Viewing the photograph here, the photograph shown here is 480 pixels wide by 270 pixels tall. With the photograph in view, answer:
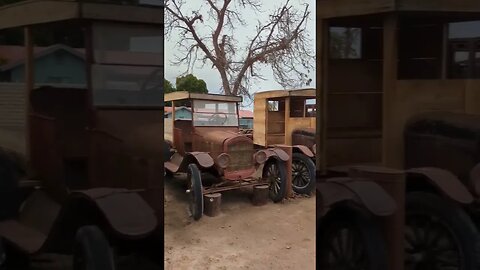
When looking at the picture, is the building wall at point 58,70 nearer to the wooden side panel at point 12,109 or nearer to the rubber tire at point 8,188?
the wooden side panel at point 12,109

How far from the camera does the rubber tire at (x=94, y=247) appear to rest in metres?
0.64

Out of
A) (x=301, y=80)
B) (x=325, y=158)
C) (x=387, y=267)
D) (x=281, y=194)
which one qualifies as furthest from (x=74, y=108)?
(x=281, y=194)

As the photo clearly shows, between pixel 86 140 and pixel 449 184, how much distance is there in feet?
2.06

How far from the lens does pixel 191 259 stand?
1237 millimetres

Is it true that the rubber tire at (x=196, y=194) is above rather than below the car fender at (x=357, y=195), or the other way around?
below

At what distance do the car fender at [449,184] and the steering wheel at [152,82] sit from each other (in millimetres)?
469

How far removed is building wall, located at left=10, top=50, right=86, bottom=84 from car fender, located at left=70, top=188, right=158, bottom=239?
18 centimetres

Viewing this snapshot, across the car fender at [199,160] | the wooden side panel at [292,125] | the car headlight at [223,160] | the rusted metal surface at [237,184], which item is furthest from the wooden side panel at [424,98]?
the wooden side panel at [292,125]

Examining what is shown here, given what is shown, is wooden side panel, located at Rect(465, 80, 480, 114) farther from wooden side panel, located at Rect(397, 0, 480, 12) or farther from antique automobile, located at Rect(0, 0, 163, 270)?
antique automobile, located at Rect(0, 0, 163, 270)

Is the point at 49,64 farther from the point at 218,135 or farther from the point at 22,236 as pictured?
the point at 218,135

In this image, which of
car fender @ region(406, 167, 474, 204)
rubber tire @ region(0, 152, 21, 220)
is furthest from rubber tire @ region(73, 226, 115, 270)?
car fender @ region(406, 167, 474, 204)

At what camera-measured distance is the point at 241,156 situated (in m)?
2.67

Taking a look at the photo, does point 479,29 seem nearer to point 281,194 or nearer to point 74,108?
point 74,108

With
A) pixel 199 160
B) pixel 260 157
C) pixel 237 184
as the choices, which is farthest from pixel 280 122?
pixel 199 160
